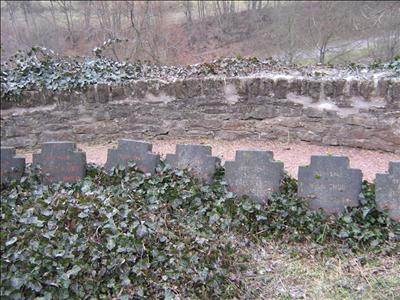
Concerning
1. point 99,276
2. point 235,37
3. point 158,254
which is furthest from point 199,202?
point 235,37

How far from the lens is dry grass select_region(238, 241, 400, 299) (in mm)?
3883

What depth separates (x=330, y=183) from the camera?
4.80 metres

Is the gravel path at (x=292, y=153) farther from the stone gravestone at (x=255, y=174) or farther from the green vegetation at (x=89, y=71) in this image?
the green vegetation at (x=89, y=71)

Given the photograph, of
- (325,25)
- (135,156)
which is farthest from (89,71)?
(325,25)

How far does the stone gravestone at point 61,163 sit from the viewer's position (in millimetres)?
5438

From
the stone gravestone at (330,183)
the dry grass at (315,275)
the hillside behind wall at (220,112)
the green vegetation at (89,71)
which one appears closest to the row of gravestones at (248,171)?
the stone gravestone at (330,183)

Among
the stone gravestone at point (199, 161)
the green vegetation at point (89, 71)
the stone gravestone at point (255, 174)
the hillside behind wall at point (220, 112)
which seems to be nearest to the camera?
the stone gravestone at point (255, 174)

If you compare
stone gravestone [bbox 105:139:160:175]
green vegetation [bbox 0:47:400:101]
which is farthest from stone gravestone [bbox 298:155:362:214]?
green vegetation [bbox 0:47:400:101]

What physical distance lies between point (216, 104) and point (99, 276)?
13.6 ft

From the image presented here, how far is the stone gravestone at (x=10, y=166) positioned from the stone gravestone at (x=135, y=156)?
3.41ft

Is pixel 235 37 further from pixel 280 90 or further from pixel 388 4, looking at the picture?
pixel 280 90

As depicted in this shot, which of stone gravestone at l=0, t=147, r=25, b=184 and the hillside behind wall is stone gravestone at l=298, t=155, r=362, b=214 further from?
stone gravestone at l=0, t=147, r=25, b=184

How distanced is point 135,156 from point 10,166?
1.52 m

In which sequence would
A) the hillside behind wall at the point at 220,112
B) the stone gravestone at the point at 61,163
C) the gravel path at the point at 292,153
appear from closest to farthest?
the stone gravestone at the point at 61,163 → the gravel path at the point at 292,153 → the hillside behind wall at the point at 220,112
